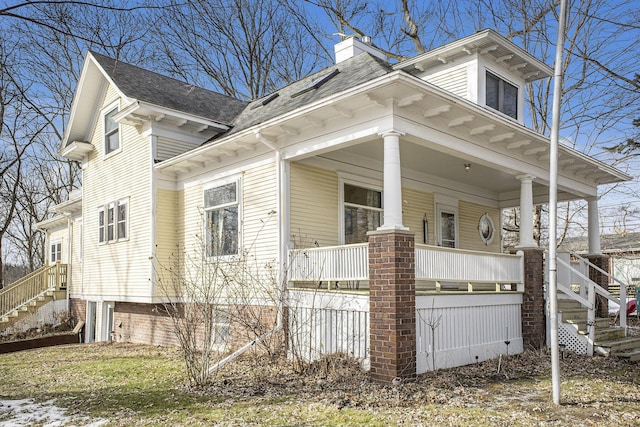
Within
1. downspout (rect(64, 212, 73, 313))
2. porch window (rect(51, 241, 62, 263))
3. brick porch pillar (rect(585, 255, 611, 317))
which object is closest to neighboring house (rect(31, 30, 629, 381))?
brick porch pillar (rect(585, 255, 611, 317))

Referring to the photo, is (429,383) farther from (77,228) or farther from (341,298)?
(77,228)

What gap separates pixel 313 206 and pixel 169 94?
606cm

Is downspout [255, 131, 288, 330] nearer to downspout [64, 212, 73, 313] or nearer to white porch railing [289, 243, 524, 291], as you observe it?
white porch railing [289, 243, 524, 291]

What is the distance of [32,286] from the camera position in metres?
17.3

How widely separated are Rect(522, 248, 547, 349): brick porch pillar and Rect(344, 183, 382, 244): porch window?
3172 millimetres

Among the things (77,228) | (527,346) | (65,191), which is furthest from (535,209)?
(65,191)

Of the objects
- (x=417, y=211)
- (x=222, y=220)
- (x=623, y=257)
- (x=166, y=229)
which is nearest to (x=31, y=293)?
(x=166, y=229)

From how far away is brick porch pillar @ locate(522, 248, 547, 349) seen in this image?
1001cm

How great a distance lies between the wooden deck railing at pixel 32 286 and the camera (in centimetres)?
1697

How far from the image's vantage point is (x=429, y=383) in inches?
286

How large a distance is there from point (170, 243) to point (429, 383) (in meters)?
7.32

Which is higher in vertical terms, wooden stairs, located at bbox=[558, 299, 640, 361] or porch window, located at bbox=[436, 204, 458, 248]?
porch window, located at bbox=[436, 204, 458, 248]

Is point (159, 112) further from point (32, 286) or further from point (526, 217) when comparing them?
point (32, 286)

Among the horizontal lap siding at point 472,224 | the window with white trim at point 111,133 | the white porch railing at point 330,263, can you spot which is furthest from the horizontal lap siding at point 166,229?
the horizontal lap siding at point 472,224
